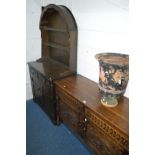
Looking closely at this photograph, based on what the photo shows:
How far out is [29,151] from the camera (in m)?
A: 2.04

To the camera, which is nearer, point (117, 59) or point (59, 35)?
→ point (117, 59)

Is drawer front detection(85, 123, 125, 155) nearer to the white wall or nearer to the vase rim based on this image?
the white wall

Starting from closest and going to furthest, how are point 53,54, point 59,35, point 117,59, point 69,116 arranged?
point 117,59 → point 69,116 → point 59,35 → point 53,54

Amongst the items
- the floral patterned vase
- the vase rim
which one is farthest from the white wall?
the floral patterned vase

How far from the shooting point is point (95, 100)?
5.70ft

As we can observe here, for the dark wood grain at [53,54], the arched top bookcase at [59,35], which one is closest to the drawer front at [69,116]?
the dark wood grain at [53,54]

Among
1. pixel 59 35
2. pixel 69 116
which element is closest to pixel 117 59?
pixel 69 116

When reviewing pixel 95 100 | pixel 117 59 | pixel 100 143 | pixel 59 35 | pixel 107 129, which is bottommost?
pixel 100 143

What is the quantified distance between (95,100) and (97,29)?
842 millimetres

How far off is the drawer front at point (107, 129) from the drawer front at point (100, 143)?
0.16ft

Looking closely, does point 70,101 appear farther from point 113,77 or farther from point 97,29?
point 97,29

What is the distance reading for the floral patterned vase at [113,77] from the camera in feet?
4.83
